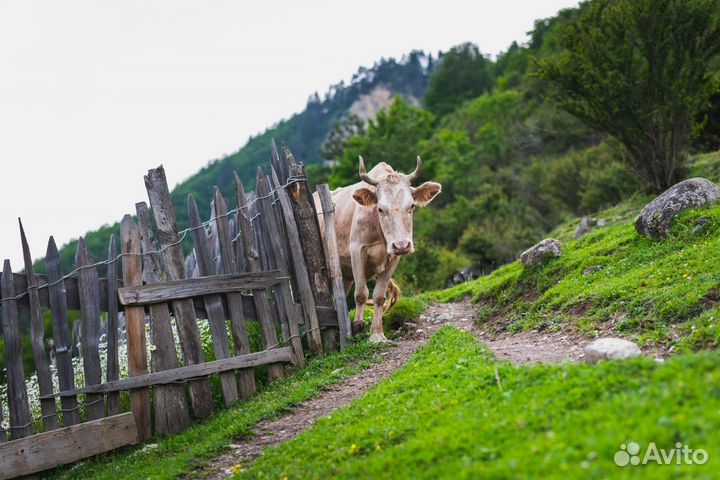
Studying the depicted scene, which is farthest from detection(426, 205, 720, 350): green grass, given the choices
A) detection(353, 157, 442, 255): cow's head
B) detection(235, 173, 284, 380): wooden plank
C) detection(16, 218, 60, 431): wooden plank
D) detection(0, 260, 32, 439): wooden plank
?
detection(0, 260, 32, 439): wooden plank

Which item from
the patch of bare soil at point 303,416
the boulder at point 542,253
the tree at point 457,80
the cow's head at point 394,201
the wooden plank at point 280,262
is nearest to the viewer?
the patch of bare soil at point 303,416

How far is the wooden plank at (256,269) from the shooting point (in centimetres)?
878

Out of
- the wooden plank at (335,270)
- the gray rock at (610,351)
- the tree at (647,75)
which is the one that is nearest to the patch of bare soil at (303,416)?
the wooden plank at (335,270)

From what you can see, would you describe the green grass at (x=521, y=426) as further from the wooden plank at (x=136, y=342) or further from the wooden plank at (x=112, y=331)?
the wooden plank at (x=112, y=331)

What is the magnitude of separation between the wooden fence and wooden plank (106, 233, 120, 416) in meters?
0.01

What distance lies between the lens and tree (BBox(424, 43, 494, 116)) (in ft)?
268

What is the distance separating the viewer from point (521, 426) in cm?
445

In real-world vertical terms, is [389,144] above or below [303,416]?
above

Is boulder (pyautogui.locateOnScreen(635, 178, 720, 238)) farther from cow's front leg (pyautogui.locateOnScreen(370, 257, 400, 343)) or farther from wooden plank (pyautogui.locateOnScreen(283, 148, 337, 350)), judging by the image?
wooden plank (pyautogui.locateOnScreen(283, 148, 337, 350))

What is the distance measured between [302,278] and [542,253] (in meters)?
4.29

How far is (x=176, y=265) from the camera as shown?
26.5 ft

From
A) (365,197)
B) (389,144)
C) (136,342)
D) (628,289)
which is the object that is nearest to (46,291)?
(136,342)

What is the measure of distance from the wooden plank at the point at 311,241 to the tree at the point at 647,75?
8755mm

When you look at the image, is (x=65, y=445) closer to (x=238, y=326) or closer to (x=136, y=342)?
(x=136, y=342)
